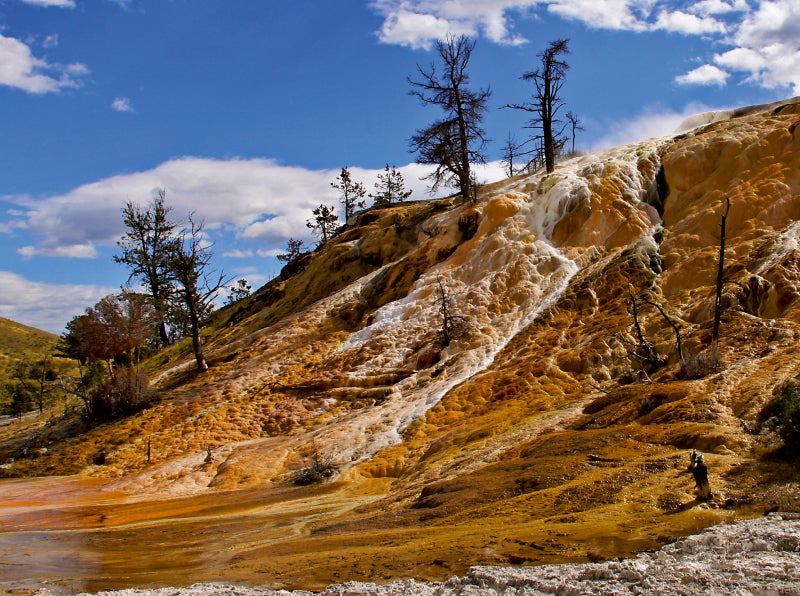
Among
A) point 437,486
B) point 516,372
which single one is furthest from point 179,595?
point 516,372

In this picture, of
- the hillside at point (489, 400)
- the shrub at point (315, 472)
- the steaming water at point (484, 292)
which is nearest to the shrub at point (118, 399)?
the hillside at point (489, 400)

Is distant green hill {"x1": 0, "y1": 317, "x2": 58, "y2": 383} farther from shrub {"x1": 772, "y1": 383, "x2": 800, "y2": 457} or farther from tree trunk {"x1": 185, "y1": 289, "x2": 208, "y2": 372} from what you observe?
shrub {"x1": 772, "y1": 383, "x2": 800, "y2": 457}

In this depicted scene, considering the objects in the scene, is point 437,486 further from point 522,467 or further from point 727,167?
point 727,167

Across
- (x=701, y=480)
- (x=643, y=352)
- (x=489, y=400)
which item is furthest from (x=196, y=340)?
(x=701, y=480)

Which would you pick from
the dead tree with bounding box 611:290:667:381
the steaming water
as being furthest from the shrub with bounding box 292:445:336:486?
the dead tree with bounding box 611:290:667:381

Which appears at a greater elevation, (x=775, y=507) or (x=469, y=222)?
(x=469, y=222)

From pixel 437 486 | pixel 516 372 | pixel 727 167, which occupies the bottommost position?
pixel 437 486

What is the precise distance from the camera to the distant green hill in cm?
5917

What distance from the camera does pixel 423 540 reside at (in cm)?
596

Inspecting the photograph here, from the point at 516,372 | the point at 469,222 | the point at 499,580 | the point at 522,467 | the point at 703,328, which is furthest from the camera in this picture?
the point at 469,222

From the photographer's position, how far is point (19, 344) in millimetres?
67375

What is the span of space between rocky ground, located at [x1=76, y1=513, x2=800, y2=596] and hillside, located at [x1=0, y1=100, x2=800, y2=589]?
1.31 ft

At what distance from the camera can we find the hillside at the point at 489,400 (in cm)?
616

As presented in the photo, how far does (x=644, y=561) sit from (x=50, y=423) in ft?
85.3
